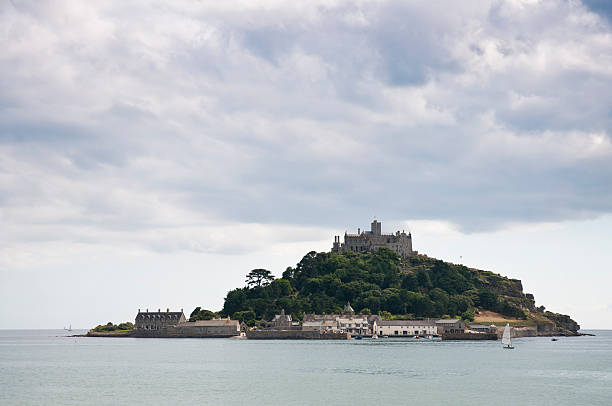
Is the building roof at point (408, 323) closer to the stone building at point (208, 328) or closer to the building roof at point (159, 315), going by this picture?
the stone building at point (208, 328)

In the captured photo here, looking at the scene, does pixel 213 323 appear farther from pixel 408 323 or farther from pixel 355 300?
pixel 408 323

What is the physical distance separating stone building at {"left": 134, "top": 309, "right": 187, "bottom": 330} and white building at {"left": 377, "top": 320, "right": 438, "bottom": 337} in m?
51.3

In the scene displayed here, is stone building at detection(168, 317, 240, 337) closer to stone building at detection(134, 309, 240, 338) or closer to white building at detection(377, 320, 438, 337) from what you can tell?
stone building at detection(134, 309, 240, 338)

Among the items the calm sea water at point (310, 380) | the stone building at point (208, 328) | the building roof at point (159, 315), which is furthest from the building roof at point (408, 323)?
the calm sea water at point (310, 380)

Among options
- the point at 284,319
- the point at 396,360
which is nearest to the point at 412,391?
the point at 396,360

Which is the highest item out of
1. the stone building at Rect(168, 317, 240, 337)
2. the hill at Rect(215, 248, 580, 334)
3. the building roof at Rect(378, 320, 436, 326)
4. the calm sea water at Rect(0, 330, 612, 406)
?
the hill at Rect(215, 248, 580, 334)

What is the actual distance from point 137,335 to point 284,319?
139ft

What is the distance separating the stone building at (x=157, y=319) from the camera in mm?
188250

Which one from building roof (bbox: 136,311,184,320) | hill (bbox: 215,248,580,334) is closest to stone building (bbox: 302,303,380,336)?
hill (bbox: 215,248,580,334)

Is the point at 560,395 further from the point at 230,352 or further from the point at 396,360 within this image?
the point at 230,352

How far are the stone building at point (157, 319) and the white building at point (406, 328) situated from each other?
2018 inches

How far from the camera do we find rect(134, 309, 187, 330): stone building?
188 meters

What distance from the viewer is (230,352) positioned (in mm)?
115875

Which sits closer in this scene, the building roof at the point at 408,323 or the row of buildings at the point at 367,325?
the row of buildings at the point at 367,325
